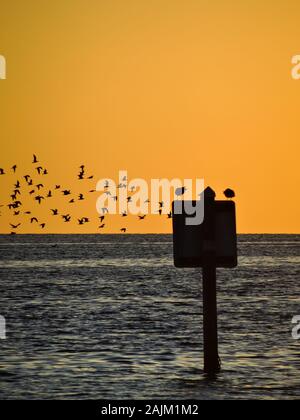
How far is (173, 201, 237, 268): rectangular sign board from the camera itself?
881 inches

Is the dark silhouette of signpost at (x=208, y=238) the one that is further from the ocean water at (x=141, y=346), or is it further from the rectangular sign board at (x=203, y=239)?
the ocean water at (x=141, y=346)

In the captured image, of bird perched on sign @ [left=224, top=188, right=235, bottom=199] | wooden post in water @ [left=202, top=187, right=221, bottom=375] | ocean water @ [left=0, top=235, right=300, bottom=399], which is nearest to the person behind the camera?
bird perched on sign @ [left=224, top=188, right=235, bottom=199]

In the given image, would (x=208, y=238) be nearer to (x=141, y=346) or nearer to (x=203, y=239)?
(x=203, y=239)

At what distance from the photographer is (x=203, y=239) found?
22375 millimetres

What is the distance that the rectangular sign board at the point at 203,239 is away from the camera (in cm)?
2238

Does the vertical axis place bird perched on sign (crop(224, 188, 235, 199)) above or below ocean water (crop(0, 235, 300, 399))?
above

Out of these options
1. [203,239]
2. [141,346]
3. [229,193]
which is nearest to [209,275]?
[203,239]

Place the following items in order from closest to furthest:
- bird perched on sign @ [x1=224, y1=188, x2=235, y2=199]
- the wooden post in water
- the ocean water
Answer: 1. bird perched on sign @ [x1=224, y1=188, x2=235, y2=199]
2. the wooden post in water
3. the ocean water

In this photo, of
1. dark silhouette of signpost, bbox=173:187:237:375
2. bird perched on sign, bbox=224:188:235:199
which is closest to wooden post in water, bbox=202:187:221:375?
dark silhouette of signpost, bbox=173:187:237:375

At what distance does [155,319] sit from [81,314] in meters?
3.56

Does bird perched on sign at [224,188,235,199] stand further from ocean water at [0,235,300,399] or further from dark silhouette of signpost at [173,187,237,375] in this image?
ocean water at [0,235,300,399]

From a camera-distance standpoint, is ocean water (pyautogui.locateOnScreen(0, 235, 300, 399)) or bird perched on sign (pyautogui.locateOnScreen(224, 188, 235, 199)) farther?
ocean water (pyautogui.locateOnScreen(0, 235, 300, 399))
